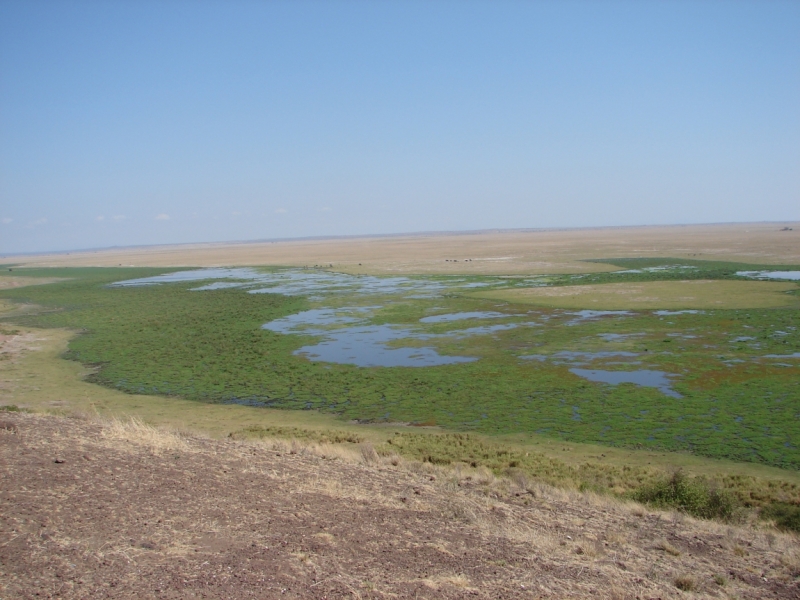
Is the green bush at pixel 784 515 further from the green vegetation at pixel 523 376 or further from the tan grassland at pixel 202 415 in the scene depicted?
the green vegetation at pixel 523 376

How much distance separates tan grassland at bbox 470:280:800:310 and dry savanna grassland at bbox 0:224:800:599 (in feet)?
77.6

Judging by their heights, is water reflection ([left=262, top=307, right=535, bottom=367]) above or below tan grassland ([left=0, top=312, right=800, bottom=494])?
above

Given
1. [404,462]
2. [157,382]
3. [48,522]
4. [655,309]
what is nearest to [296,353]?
[157,382]

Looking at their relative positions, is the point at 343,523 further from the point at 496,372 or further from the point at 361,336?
the point at 361,336

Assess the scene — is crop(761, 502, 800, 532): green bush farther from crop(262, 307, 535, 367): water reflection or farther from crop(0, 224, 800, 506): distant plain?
crop(262, 307, 535, 367): water reflection

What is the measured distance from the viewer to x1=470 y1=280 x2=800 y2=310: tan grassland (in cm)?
3519

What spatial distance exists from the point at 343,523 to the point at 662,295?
35.4m

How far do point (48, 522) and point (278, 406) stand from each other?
34.6 ft

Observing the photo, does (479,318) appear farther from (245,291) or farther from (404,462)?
(245,291)

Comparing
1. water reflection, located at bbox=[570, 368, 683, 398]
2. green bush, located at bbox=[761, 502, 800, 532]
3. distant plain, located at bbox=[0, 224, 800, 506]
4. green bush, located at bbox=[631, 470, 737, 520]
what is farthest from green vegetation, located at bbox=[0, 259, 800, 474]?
green bush, located at bbox=[761, 502, 800, 532]

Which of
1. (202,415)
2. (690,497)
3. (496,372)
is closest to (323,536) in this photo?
(690,497)

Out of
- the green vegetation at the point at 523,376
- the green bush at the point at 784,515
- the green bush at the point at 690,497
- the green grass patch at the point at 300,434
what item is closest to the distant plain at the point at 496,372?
the green vegetation at the point at 523,376

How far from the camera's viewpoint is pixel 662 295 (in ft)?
129

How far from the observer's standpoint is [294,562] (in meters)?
7.71
